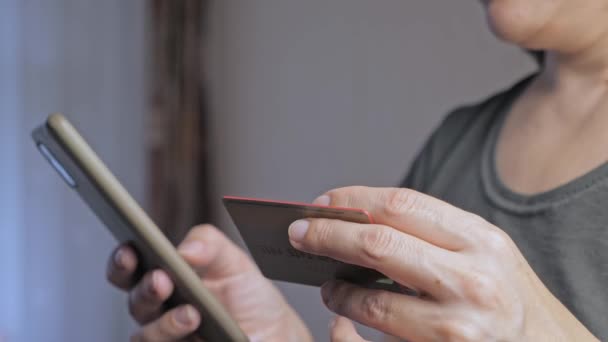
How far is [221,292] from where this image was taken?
1040 millimetres

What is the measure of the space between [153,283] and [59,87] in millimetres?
1691

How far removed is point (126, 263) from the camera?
91cm

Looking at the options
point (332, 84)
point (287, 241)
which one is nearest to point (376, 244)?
point (287, 241)

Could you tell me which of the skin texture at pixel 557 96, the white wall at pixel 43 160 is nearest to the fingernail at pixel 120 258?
the skin texture at pixel 557 96

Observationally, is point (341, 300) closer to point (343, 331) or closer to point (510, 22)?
point (343, 331)

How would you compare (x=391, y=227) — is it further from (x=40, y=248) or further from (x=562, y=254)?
(x=40, y=248)

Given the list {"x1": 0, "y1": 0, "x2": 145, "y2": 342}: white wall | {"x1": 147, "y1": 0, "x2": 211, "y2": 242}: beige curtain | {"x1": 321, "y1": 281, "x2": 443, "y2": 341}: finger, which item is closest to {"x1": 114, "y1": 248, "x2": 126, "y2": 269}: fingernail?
{"x1": 321, "y1": 281, "x2": 443, "y2": 341}: finger

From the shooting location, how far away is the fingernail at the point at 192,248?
0.97 metres

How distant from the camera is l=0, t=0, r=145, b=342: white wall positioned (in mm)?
2203

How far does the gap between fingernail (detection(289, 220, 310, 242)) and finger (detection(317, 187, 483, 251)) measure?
54 mm

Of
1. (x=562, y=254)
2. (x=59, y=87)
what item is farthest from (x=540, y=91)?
(x=59, y=87)

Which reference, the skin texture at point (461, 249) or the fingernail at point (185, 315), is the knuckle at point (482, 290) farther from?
the fingernail at point (185, 315)

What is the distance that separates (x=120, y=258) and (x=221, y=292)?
7.8 inches

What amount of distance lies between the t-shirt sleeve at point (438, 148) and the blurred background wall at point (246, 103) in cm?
81
